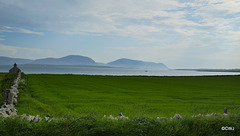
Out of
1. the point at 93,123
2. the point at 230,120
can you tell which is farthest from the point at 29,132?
the point at 230,120

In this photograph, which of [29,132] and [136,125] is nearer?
[29,132]

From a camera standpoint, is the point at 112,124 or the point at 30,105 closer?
the point at 112,124

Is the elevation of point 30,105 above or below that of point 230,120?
below

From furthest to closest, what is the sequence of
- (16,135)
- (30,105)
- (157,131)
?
(30,105) < (157,131) < (16,135)

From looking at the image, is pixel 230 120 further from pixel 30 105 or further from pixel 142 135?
pixel 30 105

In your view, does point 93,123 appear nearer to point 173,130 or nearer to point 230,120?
point 173,130

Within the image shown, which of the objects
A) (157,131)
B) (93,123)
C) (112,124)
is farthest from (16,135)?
(157,131)

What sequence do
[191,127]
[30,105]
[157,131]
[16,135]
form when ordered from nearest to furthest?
1. [16,135]
2. [157,131]
3. [191,127]
4. [30,105]

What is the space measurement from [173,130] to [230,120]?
2628 mm

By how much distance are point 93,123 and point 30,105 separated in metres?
8.86

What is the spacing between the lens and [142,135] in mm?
6984

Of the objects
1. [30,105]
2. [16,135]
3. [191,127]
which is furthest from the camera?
[30,105]

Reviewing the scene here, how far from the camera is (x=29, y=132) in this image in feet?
21.9

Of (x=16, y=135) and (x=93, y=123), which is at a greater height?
(x=93, y=123)
